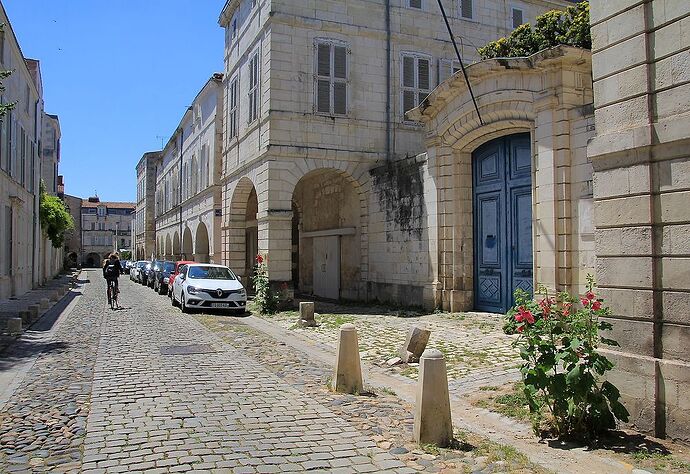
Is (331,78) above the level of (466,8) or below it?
below

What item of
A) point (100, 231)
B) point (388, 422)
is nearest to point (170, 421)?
point (388, 422)

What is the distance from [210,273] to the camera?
55.6 feet

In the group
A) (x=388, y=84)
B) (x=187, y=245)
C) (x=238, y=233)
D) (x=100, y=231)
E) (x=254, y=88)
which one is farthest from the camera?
(x=100, y=231)

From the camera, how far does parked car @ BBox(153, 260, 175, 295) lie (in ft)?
76.4

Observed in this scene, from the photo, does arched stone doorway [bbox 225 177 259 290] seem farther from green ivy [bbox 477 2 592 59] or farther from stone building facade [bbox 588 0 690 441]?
stone building facade [bbox 588 0 690 441]

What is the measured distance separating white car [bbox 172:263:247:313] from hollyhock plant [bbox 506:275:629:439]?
11474 millimetres

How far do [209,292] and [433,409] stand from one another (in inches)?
449

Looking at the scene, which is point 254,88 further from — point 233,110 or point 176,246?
point 176,246

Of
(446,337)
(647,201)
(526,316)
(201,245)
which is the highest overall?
(201,245)

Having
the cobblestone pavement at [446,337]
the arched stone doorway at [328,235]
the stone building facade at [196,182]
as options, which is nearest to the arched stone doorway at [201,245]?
the stone building facade at [196,182]

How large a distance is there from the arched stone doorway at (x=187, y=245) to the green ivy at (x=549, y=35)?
73.5 feet

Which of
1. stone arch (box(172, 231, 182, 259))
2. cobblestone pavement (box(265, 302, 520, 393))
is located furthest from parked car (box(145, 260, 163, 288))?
cobblestone pavement (box(265, 302, 520, 393))

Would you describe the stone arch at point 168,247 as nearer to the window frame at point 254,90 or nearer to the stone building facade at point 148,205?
the stone building facade at point 148,205

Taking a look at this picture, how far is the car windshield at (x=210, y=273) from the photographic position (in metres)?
16.7
